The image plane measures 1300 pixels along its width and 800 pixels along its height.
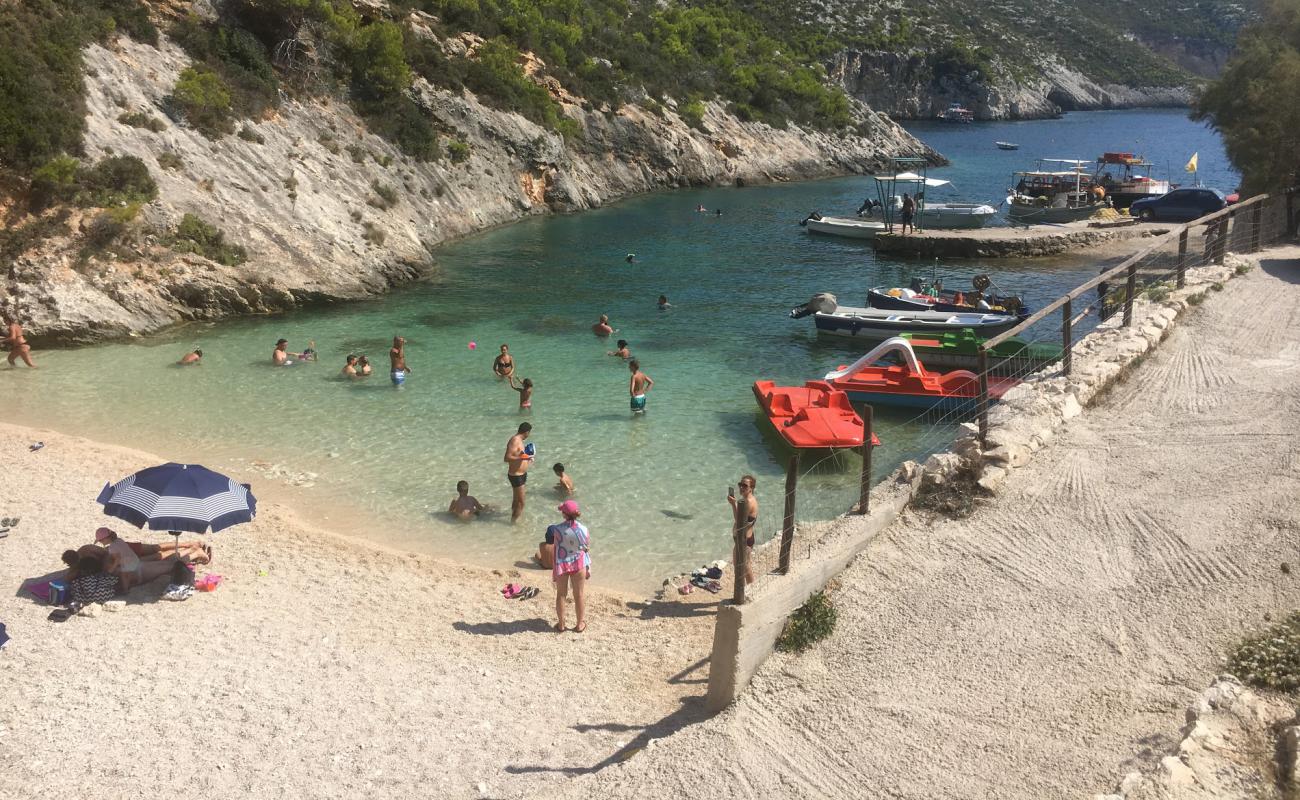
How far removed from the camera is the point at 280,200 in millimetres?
30375

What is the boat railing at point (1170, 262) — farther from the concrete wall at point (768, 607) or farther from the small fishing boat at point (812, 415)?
the concrete wall at point (768, 607)

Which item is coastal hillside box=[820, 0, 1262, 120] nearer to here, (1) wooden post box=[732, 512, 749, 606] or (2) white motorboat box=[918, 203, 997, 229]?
(2) white motorboat box=[918, 203, 997, 229]

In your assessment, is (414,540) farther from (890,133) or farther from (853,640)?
(890,133)

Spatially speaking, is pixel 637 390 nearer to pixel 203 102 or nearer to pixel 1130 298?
pixel 1130 298

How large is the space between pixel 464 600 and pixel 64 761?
4651 mm

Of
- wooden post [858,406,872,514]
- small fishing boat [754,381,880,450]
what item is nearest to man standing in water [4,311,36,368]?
small fishing boat [754,381,880,450]

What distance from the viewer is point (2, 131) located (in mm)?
24000

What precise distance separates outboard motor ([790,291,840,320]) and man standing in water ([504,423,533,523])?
44.5 feet

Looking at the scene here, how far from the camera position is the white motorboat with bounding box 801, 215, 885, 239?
144 feet

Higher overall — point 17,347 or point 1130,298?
point 1130,298

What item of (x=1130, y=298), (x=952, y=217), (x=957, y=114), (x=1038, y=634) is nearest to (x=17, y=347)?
(x=1038, y=634)

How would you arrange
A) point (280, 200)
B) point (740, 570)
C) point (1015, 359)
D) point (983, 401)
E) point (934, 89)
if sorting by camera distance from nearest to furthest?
point (740, 570), point (983, 401), point (1015, 359), point (280, 200), point (934, 89)

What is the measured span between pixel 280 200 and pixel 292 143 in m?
4.97

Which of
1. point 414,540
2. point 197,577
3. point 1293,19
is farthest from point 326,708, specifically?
point 1293,19
